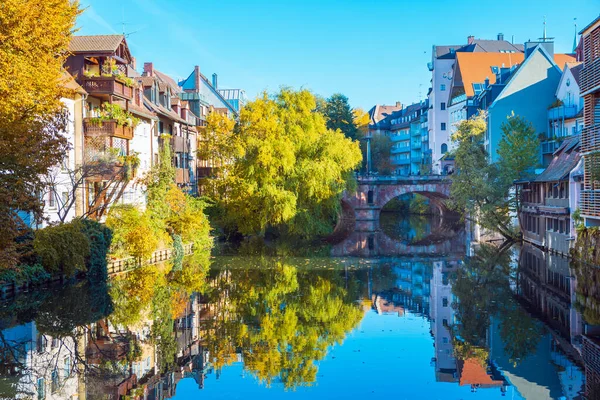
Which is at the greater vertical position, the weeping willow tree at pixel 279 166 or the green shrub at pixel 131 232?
the weeping willow tree at pixel 279 166

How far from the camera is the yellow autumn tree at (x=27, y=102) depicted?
67.6 feet

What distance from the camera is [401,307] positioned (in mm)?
23688

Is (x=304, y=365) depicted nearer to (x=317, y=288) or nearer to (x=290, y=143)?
(x=317, y=288)

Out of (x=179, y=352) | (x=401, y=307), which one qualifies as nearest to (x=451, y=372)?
(x=179, y=352)

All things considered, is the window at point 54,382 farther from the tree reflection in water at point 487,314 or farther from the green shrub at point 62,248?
the green shrub at point 62,248

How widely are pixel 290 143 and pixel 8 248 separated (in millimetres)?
26110

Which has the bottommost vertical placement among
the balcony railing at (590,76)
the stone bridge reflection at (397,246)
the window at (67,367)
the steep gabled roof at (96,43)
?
the window at (67,367)

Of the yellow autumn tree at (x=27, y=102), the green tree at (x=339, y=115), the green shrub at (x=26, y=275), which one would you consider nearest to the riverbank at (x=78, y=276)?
the green shrub at (x=26, y=275)

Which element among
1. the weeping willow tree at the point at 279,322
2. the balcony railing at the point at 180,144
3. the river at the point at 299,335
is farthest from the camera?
the balcony railing at the point at 180,144

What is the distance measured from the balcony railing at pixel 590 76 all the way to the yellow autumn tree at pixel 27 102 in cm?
2114

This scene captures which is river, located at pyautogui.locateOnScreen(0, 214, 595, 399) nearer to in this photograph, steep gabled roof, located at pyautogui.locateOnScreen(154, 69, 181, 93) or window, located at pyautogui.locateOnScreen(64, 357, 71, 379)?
window, located at pyautogui.locateOnScreen(64, 357, 71, 379)

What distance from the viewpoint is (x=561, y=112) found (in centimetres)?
5309

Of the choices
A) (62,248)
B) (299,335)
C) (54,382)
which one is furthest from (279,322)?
(62,248)

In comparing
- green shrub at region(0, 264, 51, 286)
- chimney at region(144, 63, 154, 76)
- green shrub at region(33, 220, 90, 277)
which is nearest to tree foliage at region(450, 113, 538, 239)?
green shrub at region(33, 220, 90, 277)
